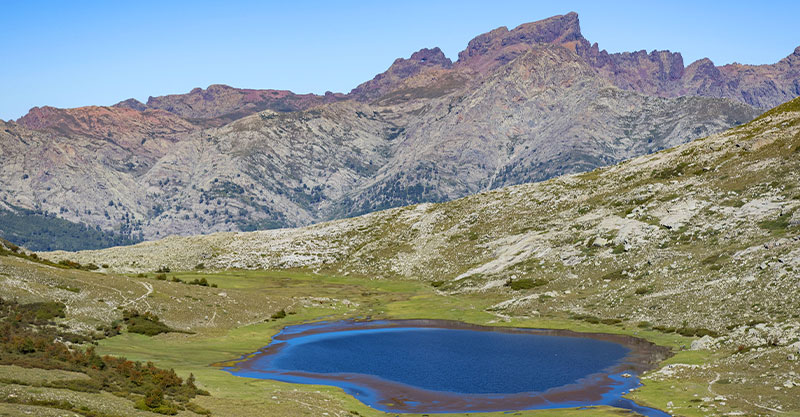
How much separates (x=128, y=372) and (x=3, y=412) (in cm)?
1863

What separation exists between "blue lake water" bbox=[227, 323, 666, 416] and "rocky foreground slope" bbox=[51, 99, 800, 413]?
12108 mm

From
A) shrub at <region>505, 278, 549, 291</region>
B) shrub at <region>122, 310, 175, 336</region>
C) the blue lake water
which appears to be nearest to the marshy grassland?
shrub at <region>122, 310, 175, 336</region>

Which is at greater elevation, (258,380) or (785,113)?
(785,113)

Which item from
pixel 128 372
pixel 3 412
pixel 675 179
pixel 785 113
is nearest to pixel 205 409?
pixel 128 372

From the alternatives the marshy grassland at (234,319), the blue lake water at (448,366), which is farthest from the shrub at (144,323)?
the blue lake water at (448,366)

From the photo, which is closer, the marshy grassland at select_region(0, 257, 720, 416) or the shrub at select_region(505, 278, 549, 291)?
the marshy grassland at select_region(0, 257, 720, 416)

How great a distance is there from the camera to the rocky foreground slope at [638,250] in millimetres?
81625

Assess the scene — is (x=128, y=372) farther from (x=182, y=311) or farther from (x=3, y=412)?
(x=182, y=311)

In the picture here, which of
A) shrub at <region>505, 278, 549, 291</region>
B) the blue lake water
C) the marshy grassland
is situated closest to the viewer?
the marshy grassland

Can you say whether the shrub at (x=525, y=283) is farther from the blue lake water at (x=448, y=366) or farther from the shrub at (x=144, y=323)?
the shrub at (x=144, y=323)

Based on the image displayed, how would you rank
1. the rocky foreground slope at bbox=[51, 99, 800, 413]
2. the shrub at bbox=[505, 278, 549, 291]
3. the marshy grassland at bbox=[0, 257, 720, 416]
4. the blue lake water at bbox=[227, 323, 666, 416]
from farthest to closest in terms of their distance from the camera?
1. the shrub at bbox=[505, 278, 549, 291]
2. the rocky foreground slope at bbox=[51, 99, 800, 413]
3. the blue lake water at bbox=[227, 323, 666, 416]
4. the marshy grassland at bbox=[0, 257, 720, 416]

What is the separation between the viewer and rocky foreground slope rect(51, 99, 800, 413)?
8162cm

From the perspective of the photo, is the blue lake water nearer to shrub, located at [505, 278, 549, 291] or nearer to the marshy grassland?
the marshy grassland

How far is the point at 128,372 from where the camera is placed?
53.2 metres
